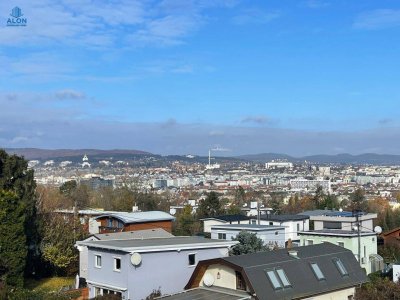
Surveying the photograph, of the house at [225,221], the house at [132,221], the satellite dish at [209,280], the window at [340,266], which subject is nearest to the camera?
the satellite dish at [209,280]

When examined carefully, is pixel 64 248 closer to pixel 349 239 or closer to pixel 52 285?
pixel 52 285

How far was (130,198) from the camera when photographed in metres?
67.8

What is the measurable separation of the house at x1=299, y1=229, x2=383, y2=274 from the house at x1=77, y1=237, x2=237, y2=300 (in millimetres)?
10887

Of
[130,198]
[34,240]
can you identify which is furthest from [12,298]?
[130,198]

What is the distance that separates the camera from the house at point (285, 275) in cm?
1964

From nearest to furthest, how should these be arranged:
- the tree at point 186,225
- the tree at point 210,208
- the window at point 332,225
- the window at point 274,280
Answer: the window at point 274,280, the window at point 332,225, the tree at point 186,225, the tree at point 210,208

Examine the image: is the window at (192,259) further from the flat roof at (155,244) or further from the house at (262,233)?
the house at (262,233)

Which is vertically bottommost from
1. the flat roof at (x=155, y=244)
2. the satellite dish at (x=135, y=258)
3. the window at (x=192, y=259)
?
the window at (x=192, y=259)

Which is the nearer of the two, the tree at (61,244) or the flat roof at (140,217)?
the tree at (61,244)

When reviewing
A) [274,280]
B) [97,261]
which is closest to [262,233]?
[97,261]

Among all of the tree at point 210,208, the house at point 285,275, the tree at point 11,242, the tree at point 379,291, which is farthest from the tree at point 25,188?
the tree at point 210,208

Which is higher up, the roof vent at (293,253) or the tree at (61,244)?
the roof vent at (293,253)

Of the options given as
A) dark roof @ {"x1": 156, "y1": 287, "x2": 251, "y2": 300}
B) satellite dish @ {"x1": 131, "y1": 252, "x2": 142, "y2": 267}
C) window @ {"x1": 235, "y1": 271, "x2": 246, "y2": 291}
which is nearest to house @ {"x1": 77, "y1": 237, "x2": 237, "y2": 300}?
satellite dish @ {"x1": 131, "y1": 252, "x2": 142, "y2": 267}

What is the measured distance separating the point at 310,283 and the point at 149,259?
7045 mm
